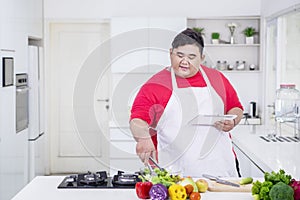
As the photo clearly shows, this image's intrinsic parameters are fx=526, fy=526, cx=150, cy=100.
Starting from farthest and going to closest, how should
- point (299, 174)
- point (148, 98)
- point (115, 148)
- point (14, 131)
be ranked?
point (115, 148)
point (14, 131)
point (299, 174)
point (148, 98)

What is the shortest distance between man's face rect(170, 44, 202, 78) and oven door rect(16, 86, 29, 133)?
263 centimetres

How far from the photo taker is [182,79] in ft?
9.77

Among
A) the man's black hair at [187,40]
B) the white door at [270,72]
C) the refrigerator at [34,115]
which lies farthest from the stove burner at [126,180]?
the white door at [270,72]

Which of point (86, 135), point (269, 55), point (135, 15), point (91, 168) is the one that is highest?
point (135, 15)

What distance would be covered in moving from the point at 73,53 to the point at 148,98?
155 inches

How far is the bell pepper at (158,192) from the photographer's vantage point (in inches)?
92.7

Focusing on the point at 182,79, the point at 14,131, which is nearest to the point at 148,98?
the point at 182,79

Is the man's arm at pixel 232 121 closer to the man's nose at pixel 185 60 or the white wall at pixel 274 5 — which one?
the man's nose at pixel 185 60

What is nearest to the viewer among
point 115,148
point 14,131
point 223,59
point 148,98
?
point 148,98

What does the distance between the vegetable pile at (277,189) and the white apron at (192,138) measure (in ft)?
2.38

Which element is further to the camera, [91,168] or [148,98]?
[91,168]

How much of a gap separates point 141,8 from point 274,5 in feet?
5.27

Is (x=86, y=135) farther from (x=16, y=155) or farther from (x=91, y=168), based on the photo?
(x=16, y=155)

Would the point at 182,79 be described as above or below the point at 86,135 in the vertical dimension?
above
